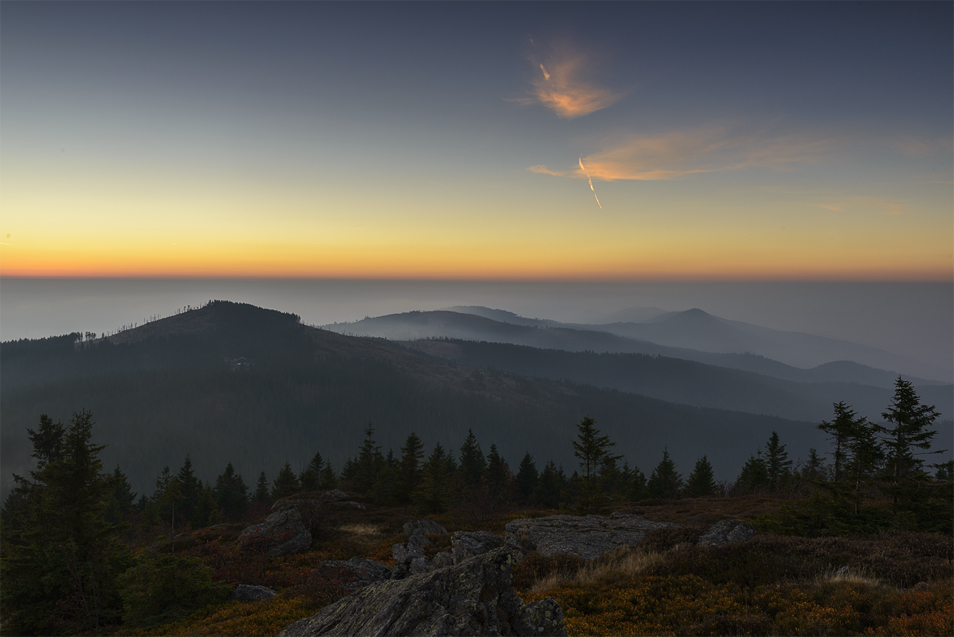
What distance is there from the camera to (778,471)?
80938 millimetres

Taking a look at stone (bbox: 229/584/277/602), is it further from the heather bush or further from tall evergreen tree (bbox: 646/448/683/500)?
tall evergreen tree (bbox: 646/448/683/500)

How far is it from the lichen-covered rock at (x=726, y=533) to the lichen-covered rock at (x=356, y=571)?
1522 cm

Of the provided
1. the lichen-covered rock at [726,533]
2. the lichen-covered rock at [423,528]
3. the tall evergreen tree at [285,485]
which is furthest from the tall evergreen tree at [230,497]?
the lichen-covered rock at [726,533]

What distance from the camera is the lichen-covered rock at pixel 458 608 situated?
844 centimetres

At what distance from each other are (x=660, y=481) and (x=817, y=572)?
71947mm

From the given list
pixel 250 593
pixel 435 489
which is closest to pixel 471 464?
pixel 435 489

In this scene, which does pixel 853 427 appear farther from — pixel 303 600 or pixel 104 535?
pixel 104 535

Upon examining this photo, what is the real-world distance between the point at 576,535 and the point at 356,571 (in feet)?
45.8

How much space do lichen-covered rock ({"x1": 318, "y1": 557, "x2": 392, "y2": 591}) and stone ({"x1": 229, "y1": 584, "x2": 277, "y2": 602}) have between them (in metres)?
3.12

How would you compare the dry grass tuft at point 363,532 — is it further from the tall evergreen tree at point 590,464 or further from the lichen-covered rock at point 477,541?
the tall evergreen tree at point 590,464

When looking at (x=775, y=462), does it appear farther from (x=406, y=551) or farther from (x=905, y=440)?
(x=406, y=551)

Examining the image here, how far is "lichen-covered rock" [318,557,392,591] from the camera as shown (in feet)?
60.3

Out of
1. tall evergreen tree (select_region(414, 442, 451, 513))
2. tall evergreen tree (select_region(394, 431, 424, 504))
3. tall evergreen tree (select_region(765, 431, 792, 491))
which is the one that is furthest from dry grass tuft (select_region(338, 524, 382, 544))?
tall evergreen tree (select_region(765, 431, 792, 491))

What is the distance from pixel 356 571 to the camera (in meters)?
20.8
